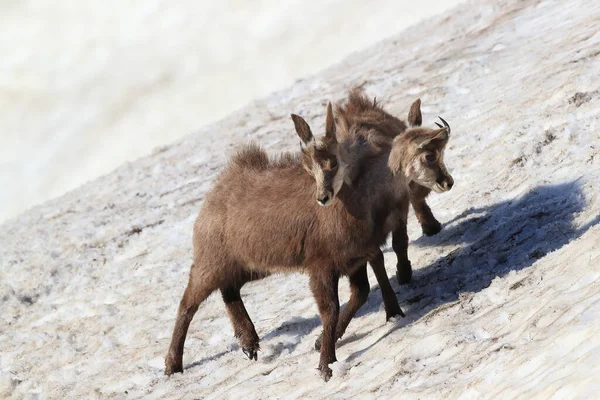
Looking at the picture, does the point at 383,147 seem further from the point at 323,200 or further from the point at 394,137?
the point at 323,200

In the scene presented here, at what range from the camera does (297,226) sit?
8.94 metres

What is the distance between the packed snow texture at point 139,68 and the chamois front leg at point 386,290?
24386 millimetres

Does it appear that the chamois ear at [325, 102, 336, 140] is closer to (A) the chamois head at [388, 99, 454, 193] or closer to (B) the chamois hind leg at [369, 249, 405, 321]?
(A) the chamois head at [388, 99, 454, 193]

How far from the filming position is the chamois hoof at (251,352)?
9.73m

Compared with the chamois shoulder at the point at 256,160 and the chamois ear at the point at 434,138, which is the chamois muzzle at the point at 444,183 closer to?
the chamois ear at the point at 434,138

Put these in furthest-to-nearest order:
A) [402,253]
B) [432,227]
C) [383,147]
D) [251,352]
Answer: [432,227] < [251,352] < [402,253] < [383,147]

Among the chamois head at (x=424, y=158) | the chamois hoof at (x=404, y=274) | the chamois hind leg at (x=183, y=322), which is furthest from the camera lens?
the chamois hind leg at (x=183, y=322)

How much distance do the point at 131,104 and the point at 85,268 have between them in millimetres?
22407

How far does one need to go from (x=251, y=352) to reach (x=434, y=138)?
9.87 feet

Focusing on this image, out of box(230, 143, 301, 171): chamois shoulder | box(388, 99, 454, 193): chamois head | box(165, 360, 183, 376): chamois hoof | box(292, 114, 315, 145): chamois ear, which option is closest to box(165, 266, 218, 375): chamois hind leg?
box(165, 360, 183, 376): chamois hoof

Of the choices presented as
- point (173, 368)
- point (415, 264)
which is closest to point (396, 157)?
point (415, 264)

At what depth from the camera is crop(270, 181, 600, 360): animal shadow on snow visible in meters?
8.88

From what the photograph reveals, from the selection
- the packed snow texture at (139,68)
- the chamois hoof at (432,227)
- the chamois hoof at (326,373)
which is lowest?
the chamois hoof at (326,373)

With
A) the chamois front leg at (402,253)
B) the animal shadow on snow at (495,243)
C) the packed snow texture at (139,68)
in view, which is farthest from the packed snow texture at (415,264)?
the packed snow texture at (139,68)
